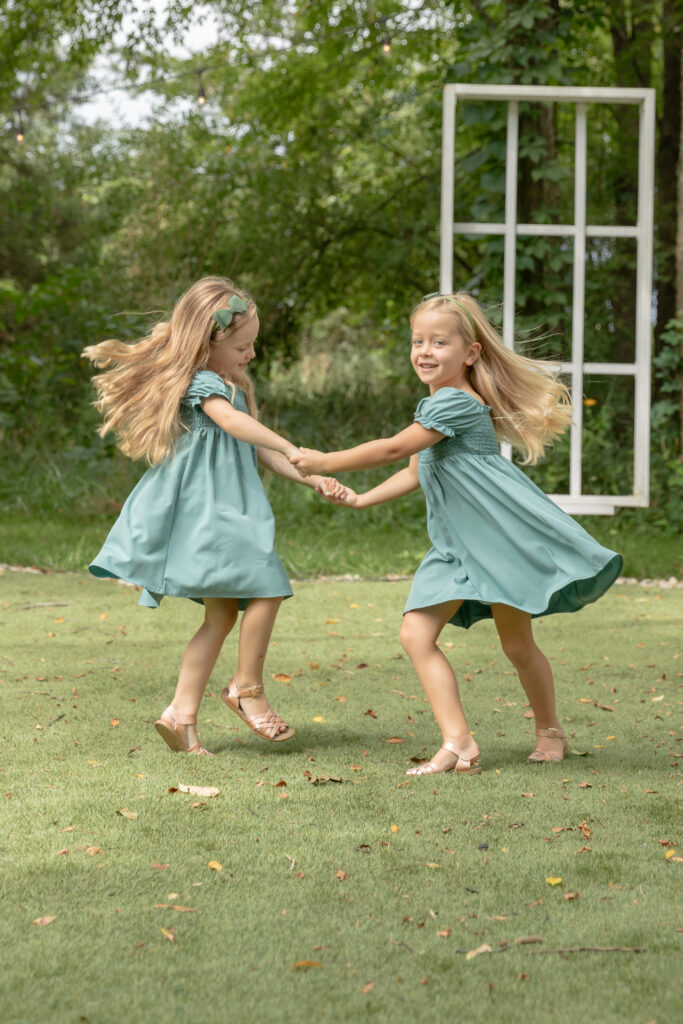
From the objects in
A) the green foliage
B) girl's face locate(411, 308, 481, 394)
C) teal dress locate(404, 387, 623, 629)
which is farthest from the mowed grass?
the green foliage

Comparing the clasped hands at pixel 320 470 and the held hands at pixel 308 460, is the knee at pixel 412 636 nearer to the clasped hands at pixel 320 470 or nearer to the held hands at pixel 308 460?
the clasped hands at pixel 320 470

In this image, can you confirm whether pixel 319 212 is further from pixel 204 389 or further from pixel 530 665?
pixel 530 665

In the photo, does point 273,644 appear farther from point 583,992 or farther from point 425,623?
point 583,992

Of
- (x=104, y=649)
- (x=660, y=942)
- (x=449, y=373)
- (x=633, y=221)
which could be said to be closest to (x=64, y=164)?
(x=633, y=221)

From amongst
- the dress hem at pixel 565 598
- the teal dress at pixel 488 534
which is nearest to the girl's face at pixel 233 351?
the teal dress at pixel 488 534

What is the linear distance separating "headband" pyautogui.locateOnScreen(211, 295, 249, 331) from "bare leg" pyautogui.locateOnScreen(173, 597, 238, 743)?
82cm

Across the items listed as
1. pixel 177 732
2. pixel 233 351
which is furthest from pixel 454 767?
pixel 233 351

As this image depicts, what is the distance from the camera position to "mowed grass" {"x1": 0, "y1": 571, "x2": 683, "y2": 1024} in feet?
5.59

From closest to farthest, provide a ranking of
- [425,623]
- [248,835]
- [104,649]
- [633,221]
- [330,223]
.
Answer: [248,835] → [425,623] → [104,649] → [633,221] → [330,223]

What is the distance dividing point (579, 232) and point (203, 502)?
4.95m

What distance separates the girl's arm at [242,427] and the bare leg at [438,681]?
2.01 feet

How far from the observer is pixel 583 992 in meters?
1.70

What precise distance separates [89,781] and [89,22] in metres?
10.6

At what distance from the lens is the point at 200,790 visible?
107 inches
